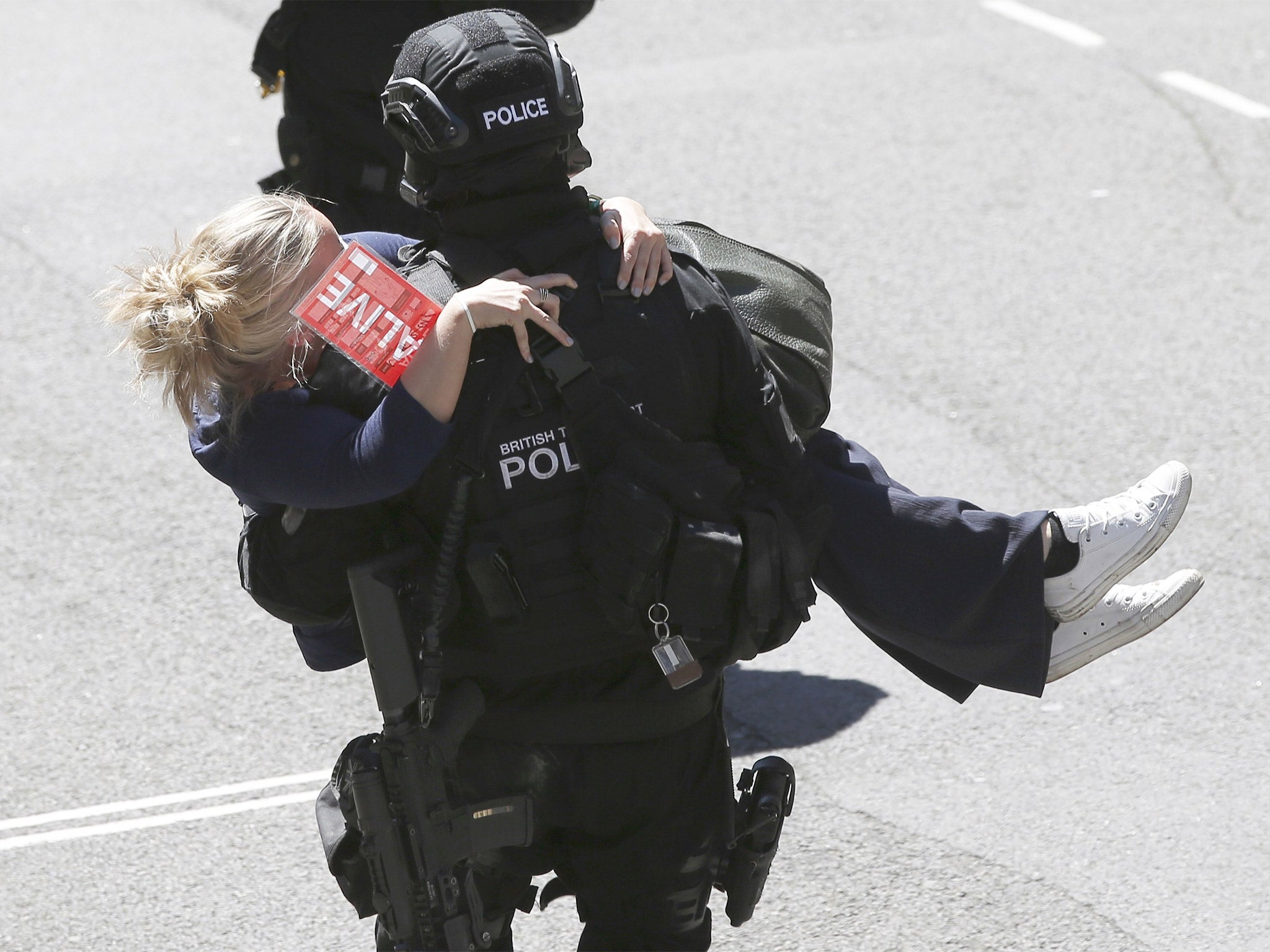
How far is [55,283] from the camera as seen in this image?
7.24m

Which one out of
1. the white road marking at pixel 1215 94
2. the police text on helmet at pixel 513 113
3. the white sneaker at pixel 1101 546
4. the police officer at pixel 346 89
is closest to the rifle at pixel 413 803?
the police text on helmet at pixel 513 113

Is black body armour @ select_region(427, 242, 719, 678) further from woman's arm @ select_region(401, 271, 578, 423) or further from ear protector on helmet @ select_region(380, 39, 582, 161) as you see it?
ear protector on helmet @ select_region(380, 39, 582, 161)

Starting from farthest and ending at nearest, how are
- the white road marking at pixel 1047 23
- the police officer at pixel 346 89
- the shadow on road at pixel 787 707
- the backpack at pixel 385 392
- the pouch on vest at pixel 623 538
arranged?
the white road marking at pixel 1047 23
the police officer at pixel 346 89
the shadow on road at pixel 787 707
the backpack at pixel 385 392
the pouch on vest at pixel 623 538

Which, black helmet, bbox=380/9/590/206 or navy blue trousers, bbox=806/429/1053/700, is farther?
navy blue trousers, bbox=806/429/1053/700

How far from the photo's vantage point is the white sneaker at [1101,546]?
289cm

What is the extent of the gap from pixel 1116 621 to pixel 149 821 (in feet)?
8.10

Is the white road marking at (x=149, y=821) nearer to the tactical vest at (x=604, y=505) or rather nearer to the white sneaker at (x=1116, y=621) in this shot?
the tactical vest at (x=604, y=505)

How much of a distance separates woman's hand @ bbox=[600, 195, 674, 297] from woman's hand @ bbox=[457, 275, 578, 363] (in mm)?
105

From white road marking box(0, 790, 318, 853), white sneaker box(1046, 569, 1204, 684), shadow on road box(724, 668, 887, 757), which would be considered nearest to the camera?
white sneaker box(1046, 569, 1204, 684)

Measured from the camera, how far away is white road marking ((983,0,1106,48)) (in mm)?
9211

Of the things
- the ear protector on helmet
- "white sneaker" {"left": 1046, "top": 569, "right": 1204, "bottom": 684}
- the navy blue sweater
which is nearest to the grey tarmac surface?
"white sneaker" {"left": 1046, "top": 569, "right": 1204, "bottom": 684}

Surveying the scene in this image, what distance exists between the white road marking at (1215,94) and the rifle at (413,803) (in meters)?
6.92

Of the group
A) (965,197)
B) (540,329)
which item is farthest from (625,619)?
(965,197)

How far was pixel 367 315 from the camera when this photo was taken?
2.34 metres
